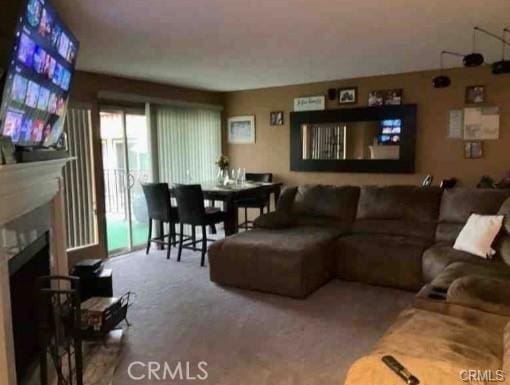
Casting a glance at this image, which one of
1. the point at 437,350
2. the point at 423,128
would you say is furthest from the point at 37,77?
the point at 423,128

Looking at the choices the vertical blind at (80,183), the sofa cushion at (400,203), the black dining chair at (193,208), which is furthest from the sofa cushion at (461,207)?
the vertical blind at (80,183)

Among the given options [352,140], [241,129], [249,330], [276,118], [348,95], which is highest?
[348,95]

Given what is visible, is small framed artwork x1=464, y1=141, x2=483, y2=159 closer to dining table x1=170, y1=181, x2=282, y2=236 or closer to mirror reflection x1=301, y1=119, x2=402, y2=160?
mirror reflection x1=301, y1=119, x2=402, y2=160

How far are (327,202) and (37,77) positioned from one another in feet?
10.5

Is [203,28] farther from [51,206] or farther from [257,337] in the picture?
[257,337]

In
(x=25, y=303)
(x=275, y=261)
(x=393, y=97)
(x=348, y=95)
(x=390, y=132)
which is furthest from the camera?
(x=348, y=95)

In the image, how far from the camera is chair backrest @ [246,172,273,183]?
641cm

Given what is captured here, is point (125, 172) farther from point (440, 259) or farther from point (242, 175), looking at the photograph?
point (440, 259)

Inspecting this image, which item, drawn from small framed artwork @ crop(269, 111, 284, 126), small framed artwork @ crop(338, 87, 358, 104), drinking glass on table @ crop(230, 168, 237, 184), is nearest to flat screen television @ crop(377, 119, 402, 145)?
small framed artwork @ crop(338, 87, 358, 104)

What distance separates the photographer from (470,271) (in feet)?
9.66

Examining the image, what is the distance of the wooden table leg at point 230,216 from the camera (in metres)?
4.96

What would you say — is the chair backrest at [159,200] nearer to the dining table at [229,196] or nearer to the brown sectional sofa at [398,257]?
the dining table at [229,196]

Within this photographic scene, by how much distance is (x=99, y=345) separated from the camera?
9.37 ft

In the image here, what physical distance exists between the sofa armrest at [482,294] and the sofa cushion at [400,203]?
1.76m
